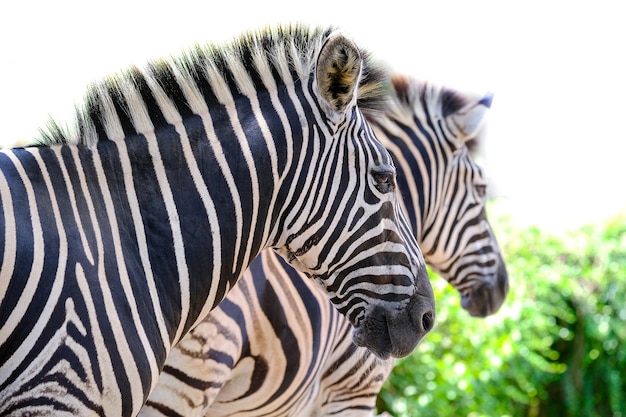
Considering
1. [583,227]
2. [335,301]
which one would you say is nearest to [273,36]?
[335,301]

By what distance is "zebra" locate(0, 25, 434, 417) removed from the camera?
2461 millimetres

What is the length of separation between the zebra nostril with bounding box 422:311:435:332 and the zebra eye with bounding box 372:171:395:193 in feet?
1.82

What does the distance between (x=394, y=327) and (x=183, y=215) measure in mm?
982

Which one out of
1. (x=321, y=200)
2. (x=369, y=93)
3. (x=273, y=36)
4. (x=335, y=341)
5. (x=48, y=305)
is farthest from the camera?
(x=335, y=341)

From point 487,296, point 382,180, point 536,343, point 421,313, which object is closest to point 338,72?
point 382,180

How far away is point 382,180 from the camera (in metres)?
3.09

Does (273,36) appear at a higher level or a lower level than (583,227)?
higher

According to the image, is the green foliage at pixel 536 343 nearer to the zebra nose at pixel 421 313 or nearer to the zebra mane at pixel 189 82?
the zebra nose at pixel 421 313

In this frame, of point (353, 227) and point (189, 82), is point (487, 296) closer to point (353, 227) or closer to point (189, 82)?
point (353, 227)

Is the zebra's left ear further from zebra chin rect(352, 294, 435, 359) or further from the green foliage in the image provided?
the green foliage

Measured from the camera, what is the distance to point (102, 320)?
A: 8.29 feet

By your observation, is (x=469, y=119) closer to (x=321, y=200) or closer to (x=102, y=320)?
(x=321, y=200)

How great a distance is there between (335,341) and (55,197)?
234 centimetres

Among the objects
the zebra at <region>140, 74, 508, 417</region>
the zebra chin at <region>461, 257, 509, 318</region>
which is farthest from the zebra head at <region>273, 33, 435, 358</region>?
the zebra chin at <region>461, 257, 509, 318</region>
